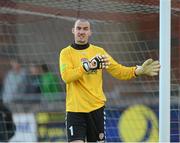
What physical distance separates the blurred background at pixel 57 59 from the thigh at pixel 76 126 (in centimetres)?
166

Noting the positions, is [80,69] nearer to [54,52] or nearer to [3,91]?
[54,52]

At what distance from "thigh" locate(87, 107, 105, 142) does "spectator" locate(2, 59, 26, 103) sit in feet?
14.1

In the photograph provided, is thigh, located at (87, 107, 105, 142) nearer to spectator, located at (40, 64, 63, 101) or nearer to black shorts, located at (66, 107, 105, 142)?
black shorts, located at (66, 107, 105, 142)

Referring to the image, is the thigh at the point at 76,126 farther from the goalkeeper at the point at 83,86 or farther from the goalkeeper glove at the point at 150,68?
the goalkeeper glove at the point at 150,68

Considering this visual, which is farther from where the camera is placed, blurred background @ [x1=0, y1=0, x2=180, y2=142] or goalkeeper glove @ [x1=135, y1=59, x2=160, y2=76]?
blurred background @ [x1=0, y1=0, x2=180, y2=142]

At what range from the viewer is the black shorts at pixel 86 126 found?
19.5 feet

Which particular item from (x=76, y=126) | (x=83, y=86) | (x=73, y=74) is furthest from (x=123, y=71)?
(x=76, y=126)

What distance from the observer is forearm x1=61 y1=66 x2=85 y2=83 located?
5.75 meters

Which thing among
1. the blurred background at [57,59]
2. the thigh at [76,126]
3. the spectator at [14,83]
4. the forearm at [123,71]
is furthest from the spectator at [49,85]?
the thigh at [76,126]

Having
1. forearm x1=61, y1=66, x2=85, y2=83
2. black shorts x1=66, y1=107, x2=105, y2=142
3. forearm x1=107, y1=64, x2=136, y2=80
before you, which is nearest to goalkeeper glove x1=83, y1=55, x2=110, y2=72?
forearm x1=61, y1=66, x2=85, y2=83

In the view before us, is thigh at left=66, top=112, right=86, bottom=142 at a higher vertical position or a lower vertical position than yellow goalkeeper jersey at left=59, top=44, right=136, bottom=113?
lower

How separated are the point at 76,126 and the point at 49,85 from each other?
158 inches

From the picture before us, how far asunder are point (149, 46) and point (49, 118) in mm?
2642

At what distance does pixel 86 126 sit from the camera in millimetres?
6039
